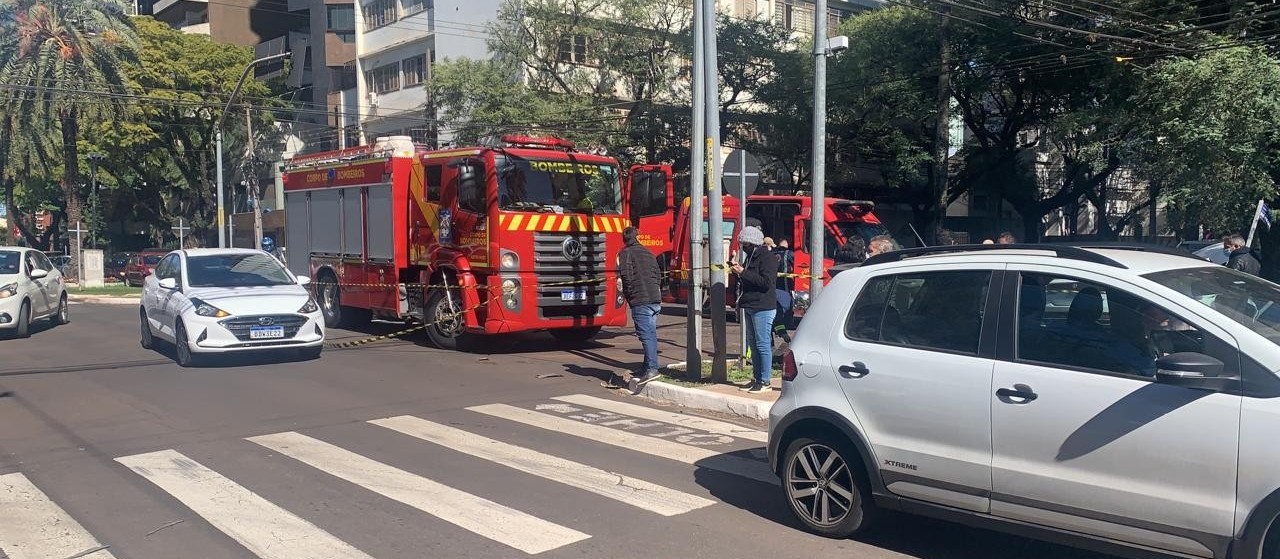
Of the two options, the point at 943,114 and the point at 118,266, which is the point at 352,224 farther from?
the point at 118,266

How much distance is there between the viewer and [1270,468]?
157 inches

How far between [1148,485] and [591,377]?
8.49m

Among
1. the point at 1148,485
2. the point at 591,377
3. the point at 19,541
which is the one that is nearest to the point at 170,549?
the point at 19,541

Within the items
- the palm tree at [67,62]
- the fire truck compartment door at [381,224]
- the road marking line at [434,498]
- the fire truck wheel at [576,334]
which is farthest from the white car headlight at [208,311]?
the palm tree at [67,62]

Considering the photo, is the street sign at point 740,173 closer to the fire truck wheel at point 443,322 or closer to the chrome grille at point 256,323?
the fire truck wheel at point 443,322

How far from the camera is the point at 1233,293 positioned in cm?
471

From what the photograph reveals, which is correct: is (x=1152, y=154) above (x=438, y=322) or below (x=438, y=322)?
above

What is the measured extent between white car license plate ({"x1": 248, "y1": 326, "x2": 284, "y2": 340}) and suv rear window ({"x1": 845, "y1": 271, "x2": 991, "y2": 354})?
363 inches

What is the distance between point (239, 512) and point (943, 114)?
2316cm

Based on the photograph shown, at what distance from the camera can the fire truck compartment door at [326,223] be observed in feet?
55.9

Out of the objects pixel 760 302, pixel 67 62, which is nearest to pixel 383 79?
pixel 67 62

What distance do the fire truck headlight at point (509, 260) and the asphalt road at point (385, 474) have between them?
1.94 m

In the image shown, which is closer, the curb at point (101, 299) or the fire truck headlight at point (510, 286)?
the fire truck headlight at point (510, 286)

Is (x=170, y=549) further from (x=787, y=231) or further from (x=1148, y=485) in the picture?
(x=787, y=231)
